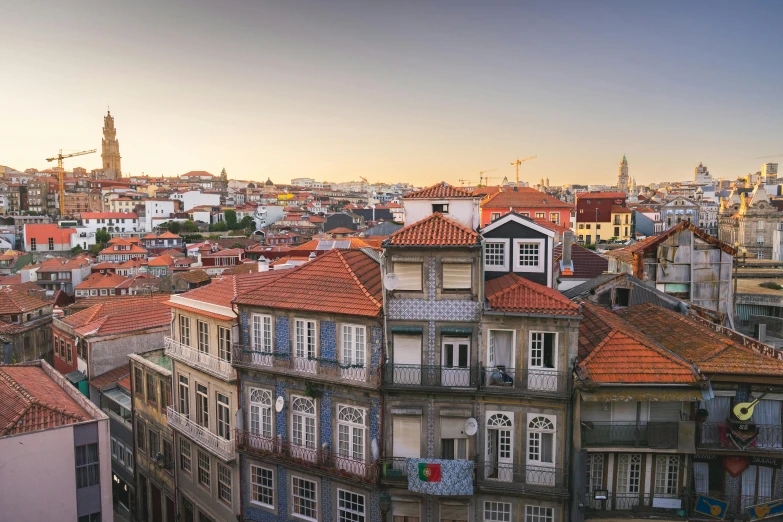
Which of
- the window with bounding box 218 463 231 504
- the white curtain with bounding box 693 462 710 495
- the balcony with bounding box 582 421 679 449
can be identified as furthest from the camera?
the window with bounding box 218 463 231 504

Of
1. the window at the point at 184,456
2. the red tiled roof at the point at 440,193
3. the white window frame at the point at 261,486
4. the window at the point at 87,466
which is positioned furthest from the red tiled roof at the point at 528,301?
the window at the point at 184,456

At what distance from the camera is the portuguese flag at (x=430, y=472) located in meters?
15.9

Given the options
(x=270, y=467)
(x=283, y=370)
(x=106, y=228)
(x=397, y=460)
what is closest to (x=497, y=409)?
(x=397, y=460)

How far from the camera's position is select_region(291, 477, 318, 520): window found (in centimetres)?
1820

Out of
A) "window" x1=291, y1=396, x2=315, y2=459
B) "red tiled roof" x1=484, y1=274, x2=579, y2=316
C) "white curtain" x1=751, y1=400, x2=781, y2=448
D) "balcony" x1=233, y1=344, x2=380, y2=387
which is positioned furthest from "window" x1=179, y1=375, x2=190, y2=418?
"white curtain" x1=751, y1=400, x2=781, y2=448

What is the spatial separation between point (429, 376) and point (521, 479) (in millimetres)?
3829

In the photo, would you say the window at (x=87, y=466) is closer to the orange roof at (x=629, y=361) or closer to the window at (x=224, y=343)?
the window at (x=224, y=343)

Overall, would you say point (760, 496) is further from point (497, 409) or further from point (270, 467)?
point (270, 467)

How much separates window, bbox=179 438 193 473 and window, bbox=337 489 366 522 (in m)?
7.81

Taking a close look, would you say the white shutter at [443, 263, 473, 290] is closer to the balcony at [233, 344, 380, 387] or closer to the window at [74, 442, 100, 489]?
the balcony at [233, 344, 380, 387]

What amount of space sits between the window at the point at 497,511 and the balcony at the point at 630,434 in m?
3.01

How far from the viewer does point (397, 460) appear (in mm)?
16609

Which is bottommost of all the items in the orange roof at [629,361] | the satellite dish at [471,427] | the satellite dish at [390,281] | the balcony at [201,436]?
the balcony at [201,436]

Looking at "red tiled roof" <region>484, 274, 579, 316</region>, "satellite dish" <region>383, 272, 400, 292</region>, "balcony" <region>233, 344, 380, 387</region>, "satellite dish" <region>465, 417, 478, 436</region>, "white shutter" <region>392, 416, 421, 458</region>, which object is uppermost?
"satellite dish" <region>383, 272, 400, 292</region>
